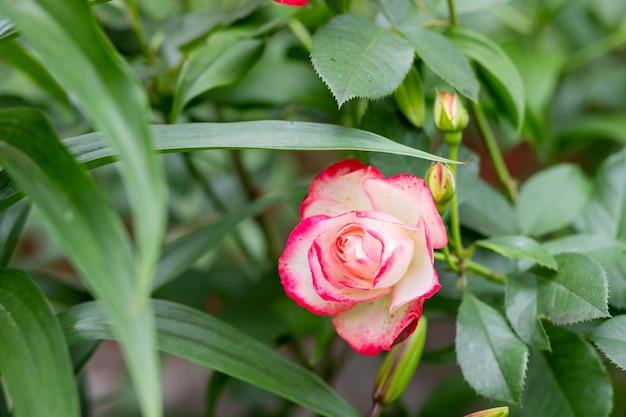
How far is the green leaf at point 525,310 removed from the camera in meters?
0.43

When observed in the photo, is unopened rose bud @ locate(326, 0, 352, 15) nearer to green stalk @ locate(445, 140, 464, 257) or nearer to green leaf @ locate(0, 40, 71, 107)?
green stalk @ locate(445, 140, 464, 257)

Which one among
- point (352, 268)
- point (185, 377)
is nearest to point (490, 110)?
point (352, 268)

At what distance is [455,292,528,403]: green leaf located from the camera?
42 centimetres

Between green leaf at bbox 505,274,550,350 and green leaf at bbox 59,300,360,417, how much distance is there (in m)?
0.13

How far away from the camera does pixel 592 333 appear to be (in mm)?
443

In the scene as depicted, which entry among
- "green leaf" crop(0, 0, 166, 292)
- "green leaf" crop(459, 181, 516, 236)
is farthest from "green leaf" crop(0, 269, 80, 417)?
"green leaf" crop(459, 181, 516, 236)

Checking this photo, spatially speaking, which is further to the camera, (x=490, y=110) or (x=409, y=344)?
(x=490, y=110)

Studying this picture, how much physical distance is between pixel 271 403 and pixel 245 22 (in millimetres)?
577

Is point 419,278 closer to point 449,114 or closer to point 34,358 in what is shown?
point 449,114

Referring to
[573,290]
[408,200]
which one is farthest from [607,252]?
[408,200]

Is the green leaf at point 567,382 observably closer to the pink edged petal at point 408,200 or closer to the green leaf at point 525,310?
the green leaf at point 525,310

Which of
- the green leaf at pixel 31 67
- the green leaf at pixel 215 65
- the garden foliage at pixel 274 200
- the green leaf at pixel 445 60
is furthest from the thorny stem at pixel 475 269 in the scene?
the green leaf at pixel 31 67

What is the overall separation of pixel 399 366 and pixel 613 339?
14 centimetres

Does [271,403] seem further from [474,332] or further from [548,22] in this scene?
[548,22]
